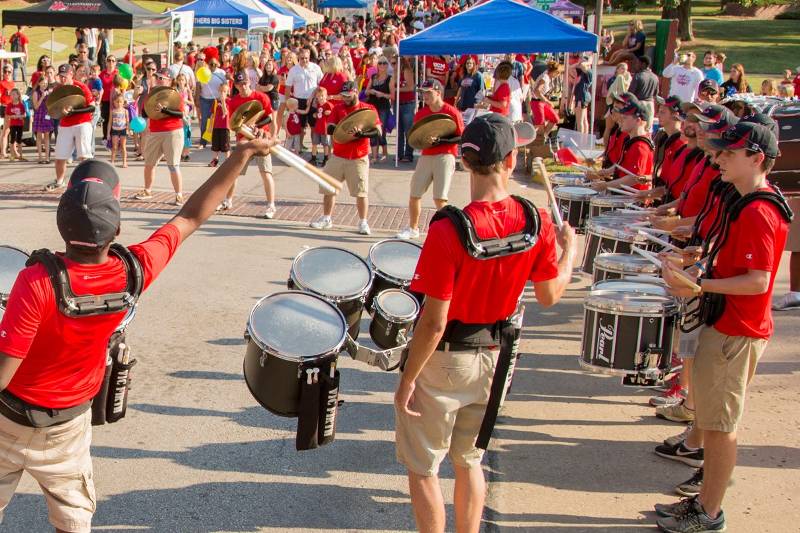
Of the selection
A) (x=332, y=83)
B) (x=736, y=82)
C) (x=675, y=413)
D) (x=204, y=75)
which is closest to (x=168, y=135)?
(x=332, y=83)

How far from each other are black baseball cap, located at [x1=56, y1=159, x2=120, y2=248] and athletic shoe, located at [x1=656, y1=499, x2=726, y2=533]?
3.05 meters

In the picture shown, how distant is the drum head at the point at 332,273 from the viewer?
5438 mm

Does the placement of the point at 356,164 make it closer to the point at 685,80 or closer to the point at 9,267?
the point at 9,267

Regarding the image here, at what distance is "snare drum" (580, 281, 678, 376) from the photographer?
5203 mm

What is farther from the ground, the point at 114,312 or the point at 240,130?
the point at 240,130

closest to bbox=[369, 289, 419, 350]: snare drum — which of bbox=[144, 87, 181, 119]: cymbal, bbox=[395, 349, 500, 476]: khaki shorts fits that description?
bbox=[395, 349, 500, 476]: khaki shorts

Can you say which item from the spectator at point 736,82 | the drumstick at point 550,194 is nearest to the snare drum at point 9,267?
the drumstick at point 550,194

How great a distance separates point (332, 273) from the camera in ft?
18.5

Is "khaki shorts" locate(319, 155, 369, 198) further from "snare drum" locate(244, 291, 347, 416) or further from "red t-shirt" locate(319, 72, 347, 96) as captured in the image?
"snare drum" locate(244, 291, 347, 416)

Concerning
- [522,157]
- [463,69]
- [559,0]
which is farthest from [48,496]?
[559,0]

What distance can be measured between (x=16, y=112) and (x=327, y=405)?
13790 mm

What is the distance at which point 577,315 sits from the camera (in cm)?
862

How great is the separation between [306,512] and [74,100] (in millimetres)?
9488

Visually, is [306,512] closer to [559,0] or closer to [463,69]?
[463,69]
